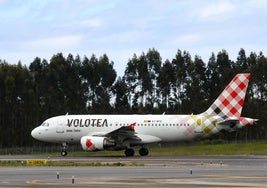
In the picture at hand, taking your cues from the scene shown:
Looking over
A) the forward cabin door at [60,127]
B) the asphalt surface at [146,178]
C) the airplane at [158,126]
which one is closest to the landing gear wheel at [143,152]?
the airplane at [158,126]

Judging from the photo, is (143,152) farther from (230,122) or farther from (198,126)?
(230,122)

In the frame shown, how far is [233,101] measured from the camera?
211 feet

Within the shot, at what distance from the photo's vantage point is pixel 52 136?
68.1 metres

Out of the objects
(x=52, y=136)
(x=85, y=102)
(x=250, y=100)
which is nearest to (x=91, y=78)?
(x=85, y=102)

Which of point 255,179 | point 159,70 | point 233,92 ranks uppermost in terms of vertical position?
point 159,70

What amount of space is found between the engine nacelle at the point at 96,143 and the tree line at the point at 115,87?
146 feet

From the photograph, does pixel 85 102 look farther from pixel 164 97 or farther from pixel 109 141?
pixel 109 141

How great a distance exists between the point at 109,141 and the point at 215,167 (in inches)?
859

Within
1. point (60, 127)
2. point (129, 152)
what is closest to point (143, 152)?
point (129, 152)

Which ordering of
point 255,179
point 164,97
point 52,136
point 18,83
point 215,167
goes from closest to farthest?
point 255,179
point 215,167
point 52,136
point 18,83
point 164,97

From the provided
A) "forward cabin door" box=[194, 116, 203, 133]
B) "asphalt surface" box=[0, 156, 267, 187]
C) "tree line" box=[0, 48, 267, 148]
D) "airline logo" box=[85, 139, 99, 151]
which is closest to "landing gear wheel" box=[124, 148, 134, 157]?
"airline logo" box=[85, 139, 99, 151]

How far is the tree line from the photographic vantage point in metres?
111

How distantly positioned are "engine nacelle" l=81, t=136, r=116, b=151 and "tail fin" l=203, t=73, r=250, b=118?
849cm

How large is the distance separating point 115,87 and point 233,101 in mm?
55877
